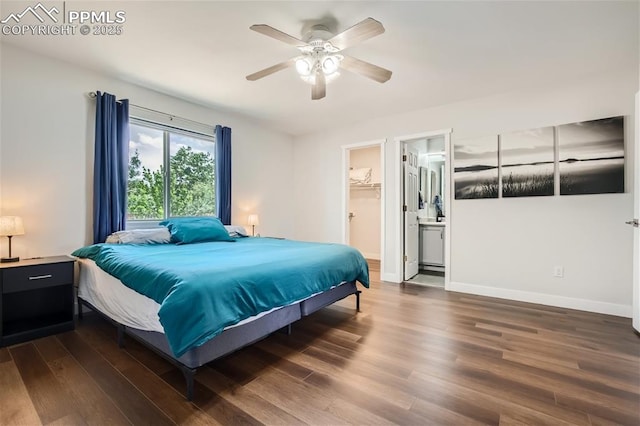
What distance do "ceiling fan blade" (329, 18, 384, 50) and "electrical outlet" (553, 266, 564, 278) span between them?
3.29 meters

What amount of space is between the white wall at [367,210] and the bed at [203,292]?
12.7 feet

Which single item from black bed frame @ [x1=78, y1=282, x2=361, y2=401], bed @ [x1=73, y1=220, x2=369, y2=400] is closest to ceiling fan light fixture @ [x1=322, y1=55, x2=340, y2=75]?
bed @ [x1=73, y1=220, x2=369, y2=400]

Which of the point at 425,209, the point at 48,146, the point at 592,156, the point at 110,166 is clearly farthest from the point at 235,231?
the point at 592,156

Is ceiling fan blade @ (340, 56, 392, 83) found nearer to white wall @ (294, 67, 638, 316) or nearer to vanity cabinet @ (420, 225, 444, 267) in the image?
white wall @ (294, 67, 638, 316)

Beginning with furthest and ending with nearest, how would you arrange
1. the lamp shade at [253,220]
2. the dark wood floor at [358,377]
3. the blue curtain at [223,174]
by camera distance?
the lamp shade at [253,220], the blue curtain at [223,174], the dark wood floor at [358,377]

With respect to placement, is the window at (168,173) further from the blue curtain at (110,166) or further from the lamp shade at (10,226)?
the lamp shade at (10,226)

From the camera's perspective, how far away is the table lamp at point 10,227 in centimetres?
238

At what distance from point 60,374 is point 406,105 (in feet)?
14.8

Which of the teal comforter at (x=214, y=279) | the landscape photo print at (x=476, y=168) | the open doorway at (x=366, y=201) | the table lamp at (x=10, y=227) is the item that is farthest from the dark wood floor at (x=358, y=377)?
the open doorway at (x=366, y=201)

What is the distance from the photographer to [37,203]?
2.77 m

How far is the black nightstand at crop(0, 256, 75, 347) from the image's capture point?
2.32 m

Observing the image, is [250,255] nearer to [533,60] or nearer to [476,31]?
[476,31]

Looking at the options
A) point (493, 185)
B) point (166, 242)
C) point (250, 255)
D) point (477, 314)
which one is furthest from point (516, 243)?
point (166, 242)

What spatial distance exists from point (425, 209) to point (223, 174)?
3.94 m
